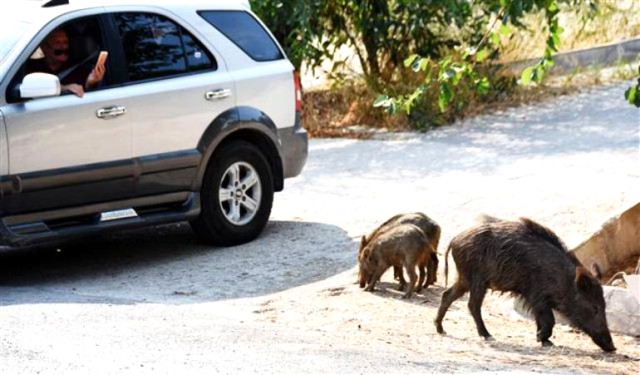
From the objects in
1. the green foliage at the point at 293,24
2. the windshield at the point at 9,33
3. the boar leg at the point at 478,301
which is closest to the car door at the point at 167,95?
the windshield at the point at 9,33

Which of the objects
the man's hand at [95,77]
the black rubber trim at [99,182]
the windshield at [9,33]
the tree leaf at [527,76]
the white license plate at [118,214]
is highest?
the windshield at [9,33]

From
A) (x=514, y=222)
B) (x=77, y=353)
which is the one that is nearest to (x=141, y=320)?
(x=77, y=353)

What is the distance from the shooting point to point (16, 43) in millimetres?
10055

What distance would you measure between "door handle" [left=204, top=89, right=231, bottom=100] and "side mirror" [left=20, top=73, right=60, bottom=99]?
132 cm

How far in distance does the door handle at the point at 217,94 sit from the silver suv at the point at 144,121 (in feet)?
0.03

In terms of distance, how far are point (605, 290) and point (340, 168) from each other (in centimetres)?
551

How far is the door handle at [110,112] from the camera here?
1022cm

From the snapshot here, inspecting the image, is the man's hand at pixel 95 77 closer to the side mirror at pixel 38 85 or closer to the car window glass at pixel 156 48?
the car window glass at pixel 156 48

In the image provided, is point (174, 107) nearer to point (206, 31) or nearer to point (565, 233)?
point (206, 31)

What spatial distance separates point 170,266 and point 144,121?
1.09 meters

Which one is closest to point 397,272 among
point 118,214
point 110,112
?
point 118,214

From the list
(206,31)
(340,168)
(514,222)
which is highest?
(206,31)

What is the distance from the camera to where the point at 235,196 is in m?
11.1

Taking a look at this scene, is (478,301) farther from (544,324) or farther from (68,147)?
(68,147)
